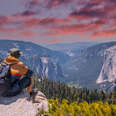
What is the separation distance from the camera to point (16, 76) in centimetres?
2442

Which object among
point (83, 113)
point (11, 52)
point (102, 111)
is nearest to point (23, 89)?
point (11, 52)

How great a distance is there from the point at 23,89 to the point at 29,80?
2.02 metres

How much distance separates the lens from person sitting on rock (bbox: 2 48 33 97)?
80.0ft

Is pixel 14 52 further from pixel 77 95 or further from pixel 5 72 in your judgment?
pixel 77 95

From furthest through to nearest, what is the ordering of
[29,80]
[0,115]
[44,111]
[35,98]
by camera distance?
[35,98], [44,111], [29,80], [0,115]

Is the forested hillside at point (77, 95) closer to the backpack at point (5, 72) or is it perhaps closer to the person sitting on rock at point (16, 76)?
the person sitting on rock at point (16, 76)

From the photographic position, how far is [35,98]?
41000mm

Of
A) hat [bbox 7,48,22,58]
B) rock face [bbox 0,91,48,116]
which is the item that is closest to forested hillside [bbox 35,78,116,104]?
rock face [bbox 0,91,48,116]

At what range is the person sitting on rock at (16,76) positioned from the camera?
80.0 ft

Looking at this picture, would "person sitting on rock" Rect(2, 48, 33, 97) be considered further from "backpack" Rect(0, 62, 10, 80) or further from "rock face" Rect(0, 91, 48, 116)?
"rock face" Rect(0, 91, 48, 116)

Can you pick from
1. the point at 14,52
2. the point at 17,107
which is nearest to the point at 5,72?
the point at 14,52

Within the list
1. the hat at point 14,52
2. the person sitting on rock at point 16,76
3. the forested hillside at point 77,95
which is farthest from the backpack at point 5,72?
the forested hillside at point 77,95

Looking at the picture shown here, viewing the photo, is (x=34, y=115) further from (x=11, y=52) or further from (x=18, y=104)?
(x=11, y=52)

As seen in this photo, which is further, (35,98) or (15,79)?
(35,98)
